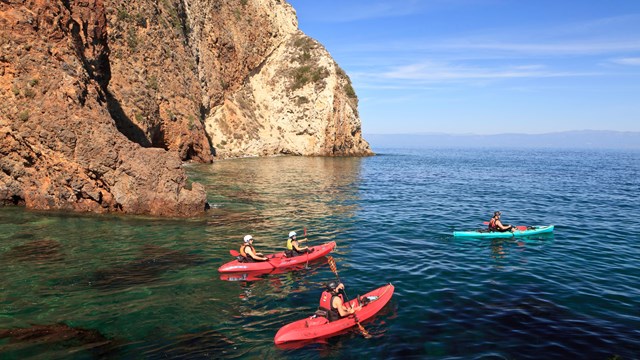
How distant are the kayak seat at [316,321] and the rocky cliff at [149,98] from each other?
55.1 feet

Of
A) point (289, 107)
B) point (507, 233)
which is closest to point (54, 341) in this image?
point (507, 233)

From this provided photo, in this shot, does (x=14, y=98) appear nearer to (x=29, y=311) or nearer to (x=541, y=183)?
(x=29, y=311)

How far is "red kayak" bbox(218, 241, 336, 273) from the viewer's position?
17719 mm

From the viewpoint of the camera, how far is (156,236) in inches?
881

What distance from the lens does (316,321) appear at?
42.0 feet

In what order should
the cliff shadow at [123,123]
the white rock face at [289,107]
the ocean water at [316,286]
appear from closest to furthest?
1. the ocean water at [316,286]
2. the cliff shadow at [123,123]
3. the white rock face at [289,107]

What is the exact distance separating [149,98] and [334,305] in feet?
139

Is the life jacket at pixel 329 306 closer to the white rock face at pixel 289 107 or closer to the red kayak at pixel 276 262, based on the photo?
the red kayak at pixel 276 262

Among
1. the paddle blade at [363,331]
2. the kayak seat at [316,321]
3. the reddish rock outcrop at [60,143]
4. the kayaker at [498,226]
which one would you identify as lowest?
the paddle blade at [363,331]

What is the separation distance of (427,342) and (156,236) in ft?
52.0

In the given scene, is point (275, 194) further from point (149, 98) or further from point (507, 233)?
point (149, 98)

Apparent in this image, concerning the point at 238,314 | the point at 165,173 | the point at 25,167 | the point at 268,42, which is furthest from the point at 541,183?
the point at 268,42

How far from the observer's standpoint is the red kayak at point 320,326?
39.6ft

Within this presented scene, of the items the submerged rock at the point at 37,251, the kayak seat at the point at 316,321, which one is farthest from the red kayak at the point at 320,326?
the submerged rock at the point at 37,251
